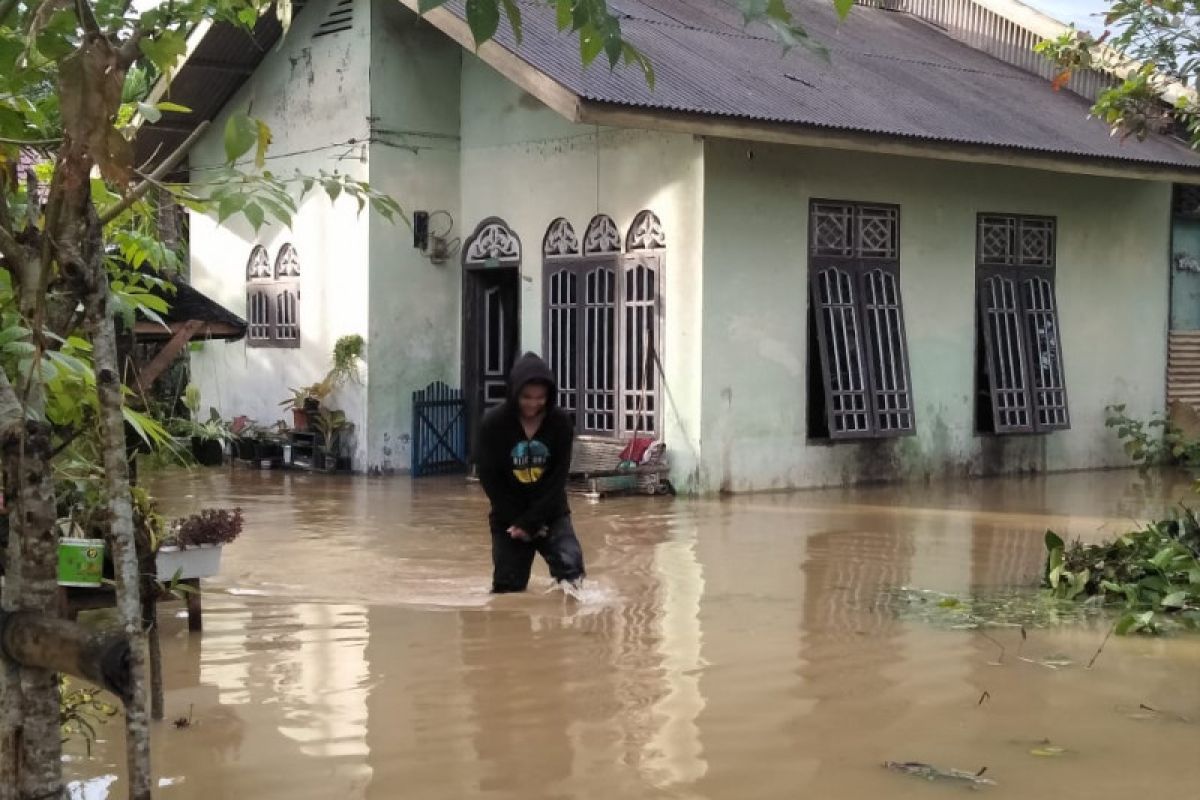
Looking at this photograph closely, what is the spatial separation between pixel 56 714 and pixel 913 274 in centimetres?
1251

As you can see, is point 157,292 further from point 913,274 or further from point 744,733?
point 913,274

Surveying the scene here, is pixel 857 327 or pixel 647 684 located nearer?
pixel 647 684

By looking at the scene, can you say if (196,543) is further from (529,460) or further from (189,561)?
(529,460)

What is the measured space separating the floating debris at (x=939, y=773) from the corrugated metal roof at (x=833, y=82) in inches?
273

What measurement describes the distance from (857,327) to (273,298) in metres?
7.06

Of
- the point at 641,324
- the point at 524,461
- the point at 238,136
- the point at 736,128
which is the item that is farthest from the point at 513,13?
the point at 641,324

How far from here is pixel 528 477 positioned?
25.5 feet

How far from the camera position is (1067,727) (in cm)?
543

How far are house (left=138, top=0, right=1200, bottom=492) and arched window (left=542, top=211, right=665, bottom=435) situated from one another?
0.03 m

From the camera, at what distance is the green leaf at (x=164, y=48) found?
304 centimetres

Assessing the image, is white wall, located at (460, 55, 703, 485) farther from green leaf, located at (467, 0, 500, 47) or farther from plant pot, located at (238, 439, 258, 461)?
green leaf, located at (467, 0, 500, 47)

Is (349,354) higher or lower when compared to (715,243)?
lower

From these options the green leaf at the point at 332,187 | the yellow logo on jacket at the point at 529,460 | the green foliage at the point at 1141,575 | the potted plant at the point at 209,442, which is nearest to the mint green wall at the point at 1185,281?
the green foliage at the point at 1141,575

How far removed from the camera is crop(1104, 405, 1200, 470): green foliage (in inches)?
639
